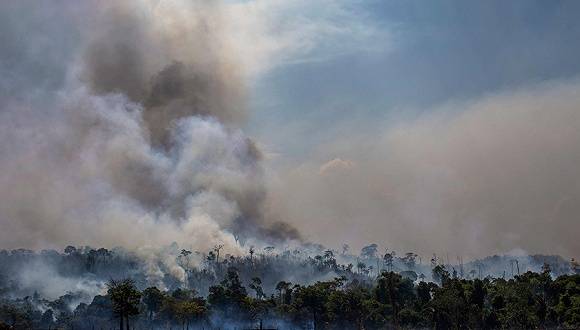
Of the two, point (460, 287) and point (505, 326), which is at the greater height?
point (460, 287)

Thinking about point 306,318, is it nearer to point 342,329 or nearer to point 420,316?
point 342,329

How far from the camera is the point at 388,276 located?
461 feet

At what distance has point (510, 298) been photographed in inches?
4675

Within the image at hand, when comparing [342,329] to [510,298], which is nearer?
[510,298]

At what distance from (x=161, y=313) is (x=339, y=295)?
1736 inches

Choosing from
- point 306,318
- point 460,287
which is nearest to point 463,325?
point 460,287

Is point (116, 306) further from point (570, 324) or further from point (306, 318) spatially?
point (570, 324)

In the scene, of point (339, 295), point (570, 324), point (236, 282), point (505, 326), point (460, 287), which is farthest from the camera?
point (236, 282)

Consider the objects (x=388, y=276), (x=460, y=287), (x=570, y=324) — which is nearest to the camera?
(x=570, y=324)

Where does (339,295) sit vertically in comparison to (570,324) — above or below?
above

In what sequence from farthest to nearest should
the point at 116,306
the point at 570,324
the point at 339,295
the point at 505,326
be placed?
the point at 339,295 → the point at 505,326 → the point at 570,324 → the point at 116,306

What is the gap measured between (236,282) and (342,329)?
31.5 meters

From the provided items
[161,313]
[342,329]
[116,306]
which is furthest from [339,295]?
[116,306]

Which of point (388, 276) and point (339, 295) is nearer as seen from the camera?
point (339, 295)
